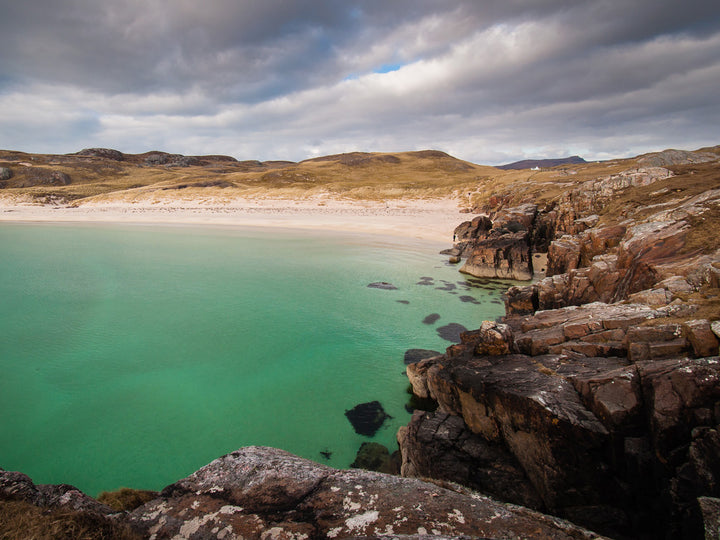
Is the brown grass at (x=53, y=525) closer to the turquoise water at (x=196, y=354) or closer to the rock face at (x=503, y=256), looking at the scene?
the turquoise water at (x=196, y=354)

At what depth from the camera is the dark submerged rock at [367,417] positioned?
10309 millimetres

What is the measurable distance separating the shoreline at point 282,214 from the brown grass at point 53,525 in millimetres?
36317

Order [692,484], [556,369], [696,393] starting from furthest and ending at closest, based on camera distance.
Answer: [556,369]
[696,393]
[692,484]

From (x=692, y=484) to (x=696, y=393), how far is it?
139cm

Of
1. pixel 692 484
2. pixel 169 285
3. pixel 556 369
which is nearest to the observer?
pixel 692 484

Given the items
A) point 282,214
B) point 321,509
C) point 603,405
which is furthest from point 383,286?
point 282,214

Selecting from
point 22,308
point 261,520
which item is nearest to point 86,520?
point 261,520

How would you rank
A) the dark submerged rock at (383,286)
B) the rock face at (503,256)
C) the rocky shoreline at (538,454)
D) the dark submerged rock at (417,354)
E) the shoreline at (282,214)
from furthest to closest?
the shoreline at (282,214) < the rock face at (503,256) < the dark submerged rock at (383,286) < the dark submerged rock at (417,354) < the rocky shoreline at (538,454)

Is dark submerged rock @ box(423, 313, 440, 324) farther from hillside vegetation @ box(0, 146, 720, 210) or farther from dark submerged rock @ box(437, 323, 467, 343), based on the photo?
hillside vegetation @ box(0, 146, 720, 210)

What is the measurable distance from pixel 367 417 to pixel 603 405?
22.0 feet

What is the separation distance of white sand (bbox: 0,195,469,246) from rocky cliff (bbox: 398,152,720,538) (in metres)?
28.1

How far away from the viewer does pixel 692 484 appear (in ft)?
15.2

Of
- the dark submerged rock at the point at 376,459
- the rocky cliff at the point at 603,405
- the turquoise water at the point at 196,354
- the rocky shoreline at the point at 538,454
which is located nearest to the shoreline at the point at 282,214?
the turquoise water at the point at 196,354

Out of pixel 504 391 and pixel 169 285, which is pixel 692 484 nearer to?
pixel 504 391
